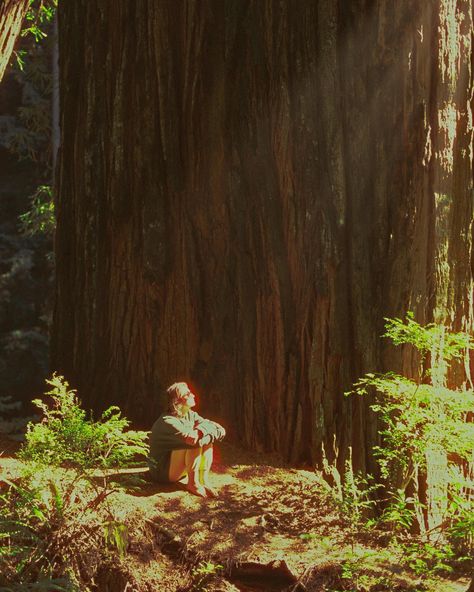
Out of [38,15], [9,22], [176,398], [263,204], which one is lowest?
[176,398]

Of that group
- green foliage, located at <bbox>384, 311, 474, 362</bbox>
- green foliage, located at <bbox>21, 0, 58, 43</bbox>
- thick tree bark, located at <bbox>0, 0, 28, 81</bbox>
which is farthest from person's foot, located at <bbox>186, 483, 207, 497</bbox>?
green foliage, located at <bbox>21, 0, 58, 43</bbox>

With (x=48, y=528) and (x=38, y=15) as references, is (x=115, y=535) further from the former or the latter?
(x=38, y=15)

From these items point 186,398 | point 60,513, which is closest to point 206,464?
point 186,398

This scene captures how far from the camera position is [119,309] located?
8.72 metres

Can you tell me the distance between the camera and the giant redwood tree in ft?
24.0

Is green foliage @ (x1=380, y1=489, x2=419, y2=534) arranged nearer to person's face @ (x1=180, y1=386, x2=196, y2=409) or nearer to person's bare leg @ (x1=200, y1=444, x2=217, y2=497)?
person's bare leg @ (x1=200, y1=444, x2=217, y2=497)

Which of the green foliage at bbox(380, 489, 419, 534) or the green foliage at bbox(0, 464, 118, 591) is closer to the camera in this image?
the green foliage at bbox(0, 464, 118, 591)

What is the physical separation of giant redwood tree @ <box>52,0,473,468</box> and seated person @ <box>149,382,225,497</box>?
1056mm

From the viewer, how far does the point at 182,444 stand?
6.98 meters

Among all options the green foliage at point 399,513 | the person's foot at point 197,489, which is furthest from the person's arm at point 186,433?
the green foliage at point 399,513

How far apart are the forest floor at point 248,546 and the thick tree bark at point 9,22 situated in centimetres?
341

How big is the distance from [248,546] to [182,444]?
103 centimetres

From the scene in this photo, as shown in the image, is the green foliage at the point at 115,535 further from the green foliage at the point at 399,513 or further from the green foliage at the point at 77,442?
the green foliage at the point at 399,513

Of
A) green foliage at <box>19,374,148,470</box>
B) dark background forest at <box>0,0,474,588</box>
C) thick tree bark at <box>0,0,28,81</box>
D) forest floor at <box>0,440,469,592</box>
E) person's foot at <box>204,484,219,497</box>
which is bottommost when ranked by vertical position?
forest floor at <box>0,440,469,592</box>
